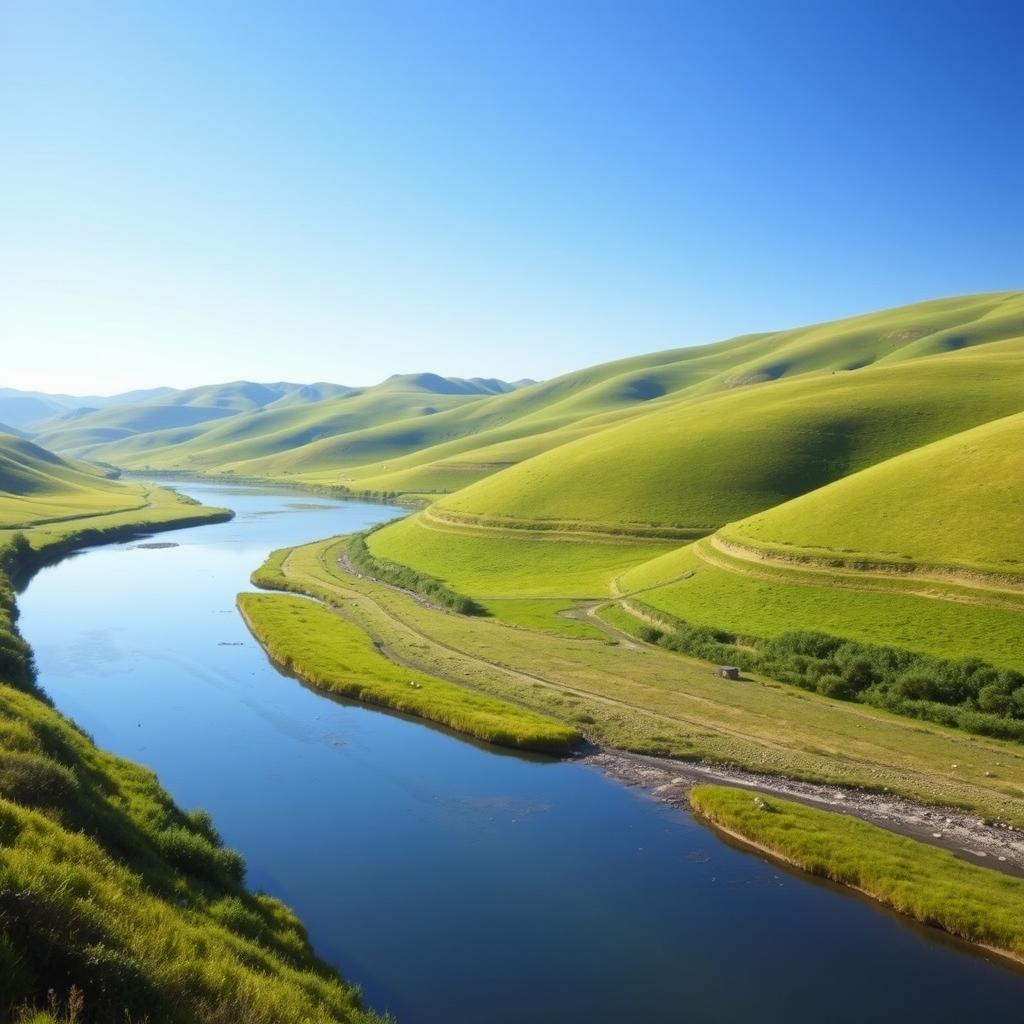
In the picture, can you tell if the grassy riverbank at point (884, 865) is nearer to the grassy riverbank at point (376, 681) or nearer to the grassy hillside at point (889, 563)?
the grassy riverbank at point (376, 681)

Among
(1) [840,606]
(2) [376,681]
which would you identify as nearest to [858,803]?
(1) [840,606]

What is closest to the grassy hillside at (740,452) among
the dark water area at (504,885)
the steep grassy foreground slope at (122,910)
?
the dark water area at (504,885)

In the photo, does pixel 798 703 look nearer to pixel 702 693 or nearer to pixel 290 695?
pixel 702 693

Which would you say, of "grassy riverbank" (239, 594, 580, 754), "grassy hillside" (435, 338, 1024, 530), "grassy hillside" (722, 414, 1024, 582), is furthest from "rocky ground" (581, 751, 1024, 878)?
"grassy hillside" (435, 338, 1024, 530)

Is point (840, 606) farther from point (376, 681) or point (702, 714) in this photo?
point (376, 681)

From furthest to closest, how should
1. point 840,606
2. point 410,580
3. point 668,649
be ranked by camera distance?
point 410,580
point 668,649
point 840,606

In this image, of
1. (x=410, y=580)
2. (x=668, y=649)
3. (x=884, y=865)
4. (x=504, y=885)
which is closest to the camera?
(x=504, y=885)

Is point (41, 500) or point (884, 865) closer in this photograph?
point (884, 865)
